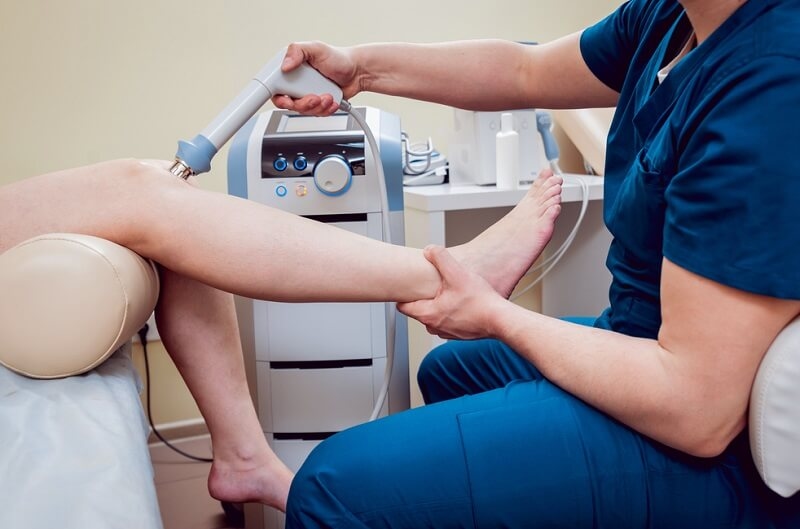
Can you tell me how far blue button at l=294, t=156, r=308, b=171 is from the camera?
1.29m

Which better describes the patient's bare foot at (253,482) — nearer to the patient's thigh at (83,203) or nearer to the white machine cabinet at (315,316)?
the white machine cabinet at (315,316)

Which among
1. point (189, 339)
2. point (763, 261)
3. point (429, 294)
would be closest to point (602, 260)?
point (429, 294)

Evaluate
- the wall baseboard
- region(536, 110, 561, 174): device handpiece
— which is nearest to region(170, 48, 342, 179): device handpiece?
region(536, 110, 561, 174): device handpiece

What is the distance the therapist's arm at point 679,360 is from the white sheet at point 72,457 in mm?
414

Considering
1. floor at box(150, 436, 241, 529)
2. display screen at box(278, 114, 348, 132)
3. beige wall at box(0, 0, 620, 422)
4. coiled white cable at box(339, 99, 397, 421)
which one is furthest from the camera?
beige wall at box(0, 0, 620, 422)

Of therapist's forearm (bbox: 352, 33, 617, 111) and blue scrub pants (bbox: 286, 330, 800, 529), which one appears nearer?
blue scrub pants (bbox: 286, 330, 800, 529)

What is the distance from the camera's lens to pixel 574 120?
6.18ft

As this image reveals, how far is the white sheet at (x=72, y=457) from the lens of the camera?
1.78 feet

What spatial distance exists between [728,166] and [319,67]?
0.73 metres

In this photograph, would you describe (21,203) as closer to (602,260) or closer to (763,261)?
(763,261)

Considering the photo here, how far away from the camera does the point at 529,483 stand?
71 cm

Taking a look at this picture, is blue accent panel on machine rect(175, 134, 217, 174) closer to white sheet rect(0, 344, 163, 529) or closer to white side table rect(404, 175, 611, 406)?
white sheet rect(0, 344, 163, 529)

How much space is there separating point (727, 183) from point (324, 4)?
4.79ft

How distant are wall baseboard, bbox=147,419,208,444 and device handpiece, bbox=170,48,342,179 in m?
1.08
